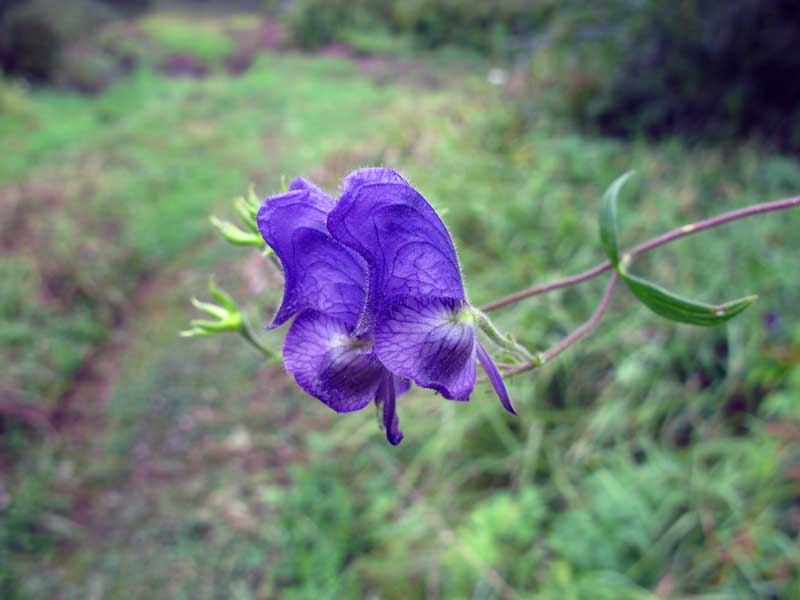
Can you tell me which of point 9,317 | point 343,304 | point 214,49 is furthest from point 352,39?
point 343,304

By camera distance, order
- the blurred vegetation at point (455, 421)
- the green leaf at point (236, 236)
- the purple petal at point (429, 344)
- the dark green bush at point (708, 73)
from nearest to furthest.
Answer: the purple petal at point (429, 344) → the green leaf at point (236, 236) → the blurred vegetation at point (455, 421) → the dark green bush at point (708, 73)

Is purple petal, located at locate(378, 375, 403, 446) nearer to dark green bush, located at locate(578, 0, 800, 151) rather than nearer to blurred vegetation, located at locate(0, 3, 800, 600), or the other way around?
blurred vegetation, located at locate(0, 3, 800, 600)

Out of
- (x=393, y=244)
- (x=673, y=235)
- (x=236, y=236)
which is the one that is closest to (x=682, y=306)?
(x=673, y=235)

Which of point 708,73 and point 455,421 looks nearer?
point 455,421

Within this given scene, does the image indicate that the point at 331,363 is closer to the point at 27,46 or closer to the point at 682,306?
the point at 682,306

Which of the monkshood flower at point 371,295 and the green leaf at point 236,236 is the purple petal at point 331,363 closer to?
the monkshood flower at point 371,295

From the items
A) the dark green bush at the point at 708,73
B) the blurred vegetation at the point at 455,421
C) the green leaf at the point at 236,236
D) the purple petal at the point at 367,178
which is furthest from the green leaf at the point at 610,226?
the dark green bush at the point at 708,73

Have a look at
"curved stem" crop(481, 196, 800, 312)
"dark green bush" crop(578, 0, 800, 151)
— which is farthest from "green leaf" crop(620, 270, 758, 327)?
"dark green bush" crop(578, 0, 800, 151)
